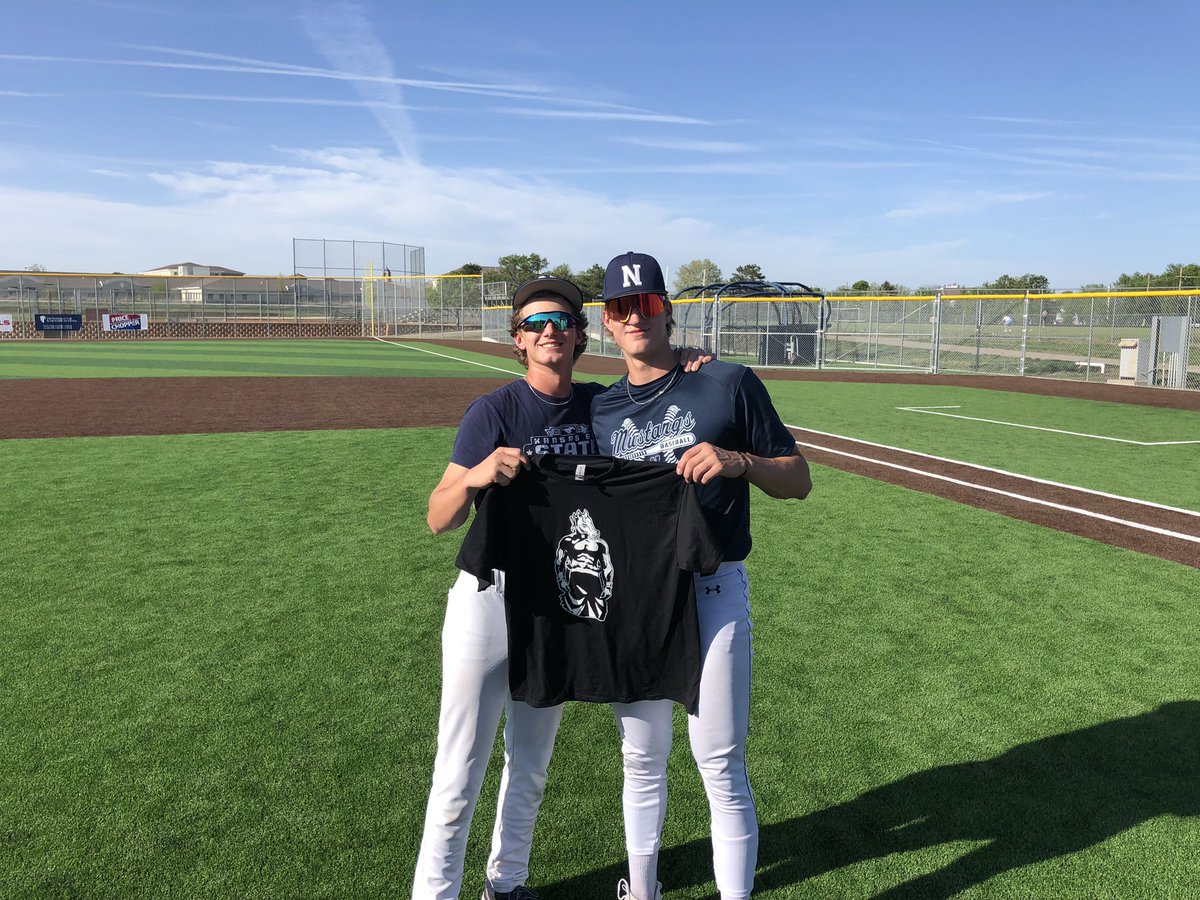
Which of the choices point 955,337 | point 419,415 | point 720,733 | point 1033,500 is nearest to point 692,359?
point 720,733

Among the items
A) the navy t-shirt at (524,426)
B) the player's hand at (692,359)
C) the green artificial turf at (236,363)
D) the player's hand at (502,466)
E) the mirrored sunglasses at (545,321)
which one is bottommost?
the green artificial turf at (236,363)

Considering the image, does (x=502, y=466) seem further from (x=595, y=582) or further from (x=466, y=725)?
(x=466, y=725)

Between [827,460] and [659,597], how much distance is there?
9268 millimetres

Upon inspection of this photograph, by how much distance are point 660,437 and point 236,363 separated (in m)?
30.6

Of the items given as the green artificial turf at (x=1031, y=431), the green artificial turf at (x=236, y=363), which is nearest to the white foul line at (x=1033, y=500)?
the green artificial turf at (x=1031, y=431)

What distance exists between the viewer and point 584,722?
14.0ft

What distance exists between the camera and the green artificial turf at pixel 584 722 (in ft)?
10.4

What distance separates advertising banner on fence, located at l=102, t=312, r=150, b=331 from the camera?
51.8 meters

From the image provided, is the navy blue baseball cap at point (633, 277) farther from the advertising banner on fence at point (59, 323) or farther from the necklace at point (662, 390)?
the advertising banner on fence at point (59, 323)

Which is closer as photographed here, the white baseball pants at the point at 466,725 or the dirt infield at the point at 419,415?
the white baseball pants at the point at 466,725

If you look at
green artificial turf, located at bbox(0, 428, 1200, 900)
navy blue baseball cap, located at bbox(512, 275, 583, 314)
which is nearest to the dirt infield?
green artificial turf, located at bbox(0, 428, 1200, 900)

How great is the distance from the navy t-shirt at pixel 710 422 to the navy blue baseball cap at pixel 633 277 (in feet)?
0.85

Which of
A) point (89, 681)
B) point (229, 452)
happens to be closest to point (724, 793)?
point (89, 681)

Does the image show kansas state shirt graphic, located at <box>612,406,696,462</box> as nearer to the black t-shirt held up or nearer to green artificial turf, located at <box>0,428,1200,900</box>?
the black t-shirt held up
